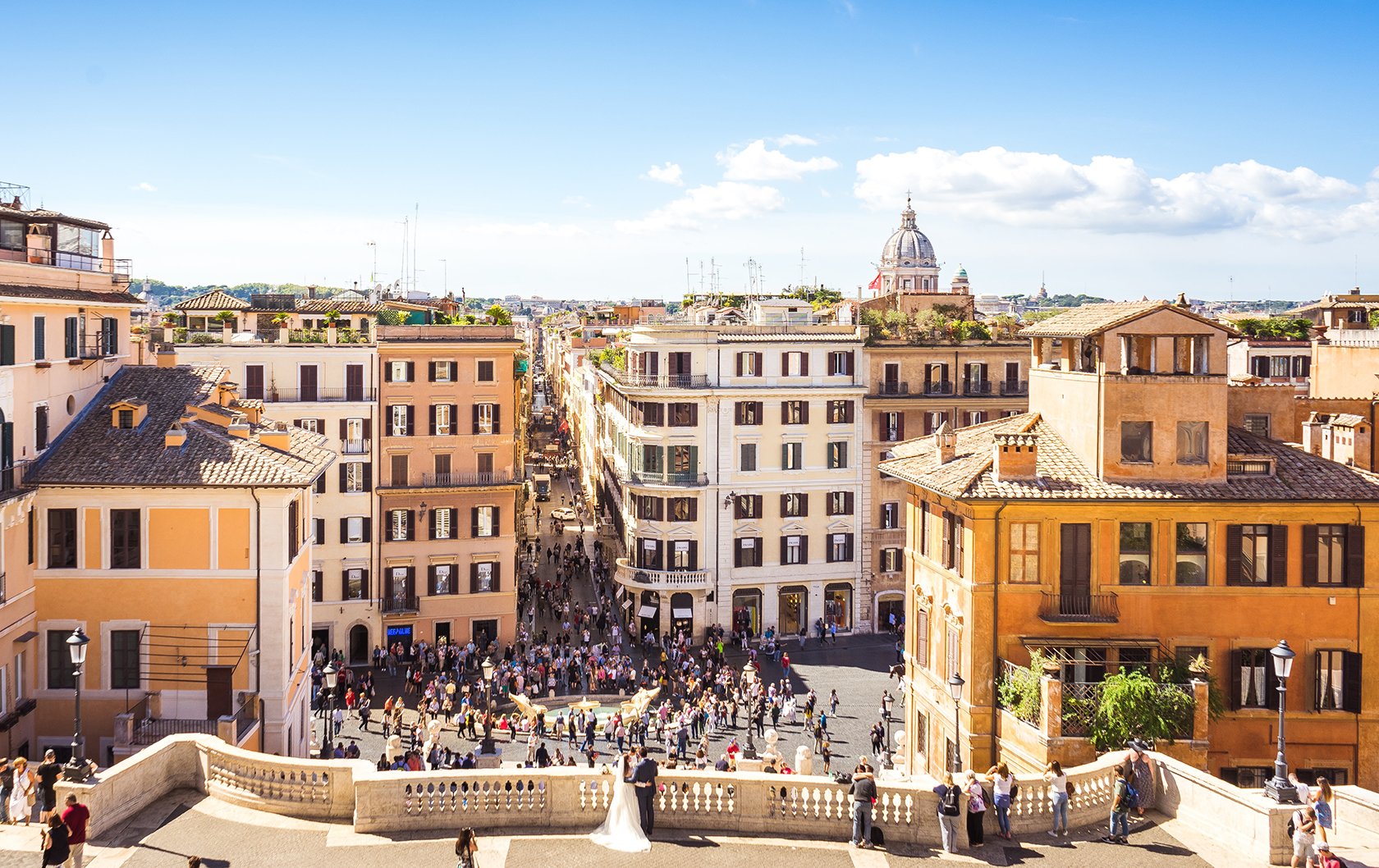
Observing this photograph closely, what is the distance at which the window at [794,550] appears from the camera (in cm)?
5969

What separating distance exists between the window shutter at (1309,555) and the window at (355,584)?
1483 inches

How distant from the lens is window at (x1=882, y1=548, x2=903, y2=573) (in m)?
60.9

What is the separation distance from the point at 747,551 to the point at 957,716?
29.5m

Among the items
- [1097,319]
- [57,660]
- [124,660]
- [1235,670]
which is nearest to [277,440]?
[124,660]

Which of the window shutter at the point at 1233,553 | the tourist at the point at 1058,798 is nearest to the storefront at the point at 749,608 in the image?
the window shutter at the point at 1233,553

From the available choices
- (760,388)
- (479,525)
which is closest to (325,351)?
(479,525)

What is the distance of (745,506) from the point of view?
58906mm

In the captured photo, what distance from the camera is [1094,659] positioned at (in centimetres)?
2916

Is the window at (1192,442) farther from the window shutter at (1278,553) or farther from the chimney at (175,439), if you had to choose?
the chimney at (175,439)

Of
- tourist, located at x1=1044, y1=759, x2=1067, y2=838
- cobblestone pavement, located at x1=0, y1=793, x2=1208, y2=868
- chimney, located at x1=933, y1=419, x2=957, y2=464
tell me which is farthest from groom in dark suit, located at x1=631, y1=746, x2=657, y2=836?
chimney, located at x1=933, y1=419, x2=957, y2=464

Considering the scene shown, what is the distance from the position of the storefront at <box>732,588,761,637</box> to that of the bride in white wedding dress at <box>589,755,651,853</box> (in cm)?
3965

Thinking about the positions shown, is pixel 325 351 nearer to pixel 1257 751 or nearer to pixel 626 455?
pixel 626 455

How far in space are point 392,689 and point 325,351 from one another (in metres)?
14.7

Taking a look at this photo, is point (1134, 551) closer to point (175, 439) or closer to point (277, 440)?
point (277, 440)
